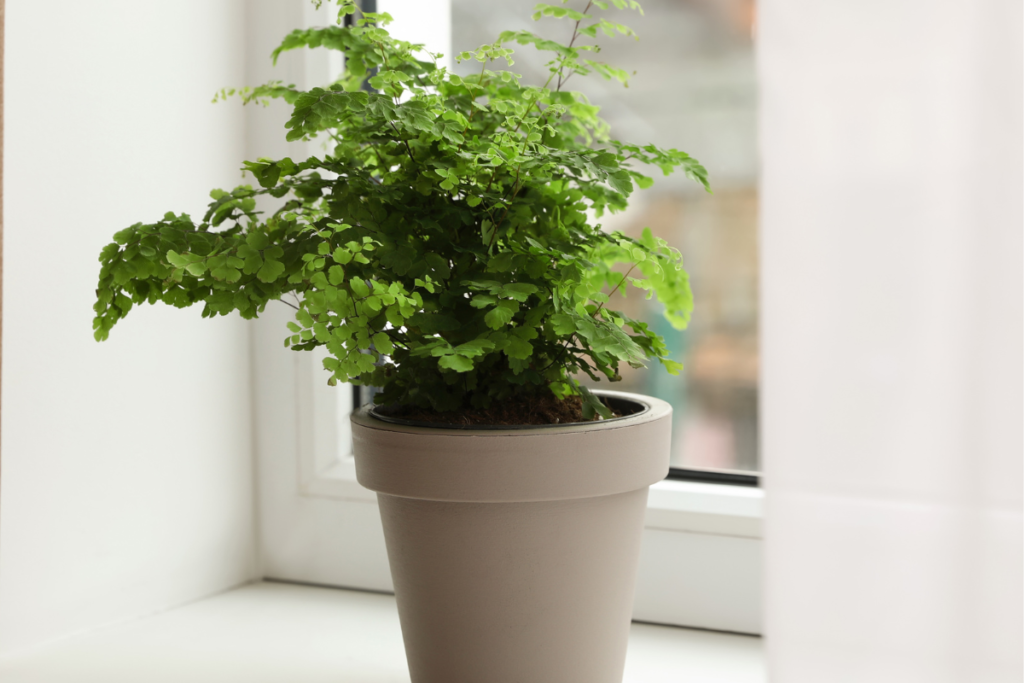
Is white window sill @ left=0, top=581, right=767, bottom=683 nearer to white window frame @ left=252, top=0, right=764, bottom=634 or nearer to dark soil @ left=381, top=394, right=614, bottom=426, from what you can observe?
white window frame @ left=252, top=0, right=764, bottom=634

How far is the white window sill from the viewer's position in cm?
103

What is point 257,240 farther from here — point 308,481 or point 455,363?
point 308,481

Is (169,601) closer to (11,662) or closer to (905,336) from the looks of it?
(11,662)

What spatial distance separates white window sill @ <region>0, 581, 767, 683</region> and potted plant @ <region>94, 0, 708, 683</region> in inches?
7.8

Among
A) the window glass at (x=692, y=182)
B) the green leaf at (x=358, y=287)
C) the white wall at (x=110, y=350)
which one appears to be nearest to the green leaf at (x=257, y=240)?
the green leaf at (x=358, y=287)

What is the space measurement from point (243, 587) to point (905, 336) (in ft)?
3.51

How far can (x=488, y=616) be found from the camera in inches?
32.8

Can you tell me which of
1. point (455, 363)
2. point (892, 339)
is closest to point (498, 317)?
point (455, 363)

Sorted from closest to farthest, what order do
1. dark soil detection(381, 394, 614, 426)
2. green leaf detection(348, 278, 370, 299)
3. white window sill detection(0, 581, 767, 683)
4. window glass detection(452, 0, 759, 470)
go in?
green leaf detection(348, 278, 370, 299)
dark soil detection(381, 394, 614, 426)
white window sill detection(0, 581, 767, 683)
window glass detection(452, 0, 759, 470)

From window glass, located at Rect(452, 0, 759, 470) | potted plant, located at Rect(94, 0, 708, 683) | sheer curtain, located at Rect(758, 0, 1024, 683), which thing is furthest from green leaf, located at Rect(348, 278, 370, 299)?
window glass, located at Rect(452, 0, 759, 470)

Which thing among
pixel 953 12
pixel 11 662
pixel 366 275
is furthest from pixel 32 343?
pixel 953 12

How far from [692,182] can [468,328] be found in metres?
0.83

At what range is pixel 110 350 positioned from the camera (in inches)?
45.3

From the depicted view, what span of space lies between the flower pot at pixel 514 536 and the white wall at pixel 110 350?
0.45 metres
